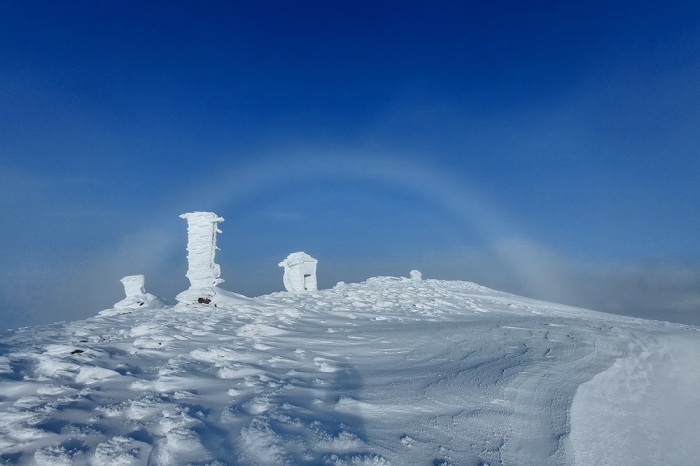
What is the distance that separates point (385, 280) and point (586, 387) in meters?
20.1

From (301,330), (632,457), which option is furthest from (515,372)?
(301,330)

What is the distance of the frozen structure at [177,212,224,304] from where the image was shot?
51.9ft

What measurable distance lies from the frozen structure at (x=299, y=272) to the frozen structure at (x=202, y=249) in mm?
6431

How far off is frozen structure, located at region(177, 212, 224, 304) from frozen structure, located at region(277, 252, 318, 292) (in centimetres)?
643

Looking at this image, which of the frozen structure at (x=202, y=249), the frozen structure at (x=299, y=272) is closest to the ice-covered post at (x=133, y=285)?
the frozen structure at (x=202, y=249)

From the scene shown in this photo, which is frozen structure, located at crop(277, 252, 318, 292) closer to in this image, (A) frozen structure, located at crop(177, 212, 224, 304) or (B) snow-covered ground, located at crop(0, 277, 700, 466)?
(A) frozen structure, located at crop(177, 212, 224, 304)

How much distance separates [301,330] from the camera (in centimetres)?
880

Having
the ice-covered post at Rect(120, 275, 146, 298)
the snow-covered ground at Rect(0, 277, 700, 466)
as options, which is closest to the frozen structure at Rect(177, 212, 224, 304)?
the ice-covered post at Rect(120, 275, 146, 298)

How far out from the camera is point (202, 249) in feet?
53.4

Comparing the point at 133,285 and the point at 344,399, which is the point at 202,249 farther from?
the point at 344,399

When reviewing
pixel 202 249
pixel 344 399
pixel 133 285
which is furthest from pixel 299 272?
pixel 344 399

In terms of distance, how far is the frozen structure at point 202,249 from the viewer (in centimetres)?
1583

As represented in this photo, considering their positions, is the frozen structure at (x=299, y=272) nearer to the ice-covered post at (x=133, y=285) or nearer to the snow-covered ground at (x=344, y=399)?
the ice-covered post at (x=133, y=285)

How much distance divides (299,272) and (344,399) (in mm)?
18298
